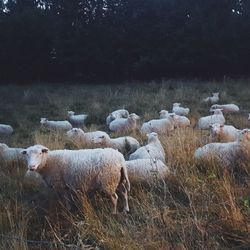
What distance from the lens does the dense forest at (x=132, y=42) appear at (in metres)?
25.7

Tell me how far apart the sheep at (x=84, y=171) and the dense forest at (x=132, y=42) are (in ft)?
67.5

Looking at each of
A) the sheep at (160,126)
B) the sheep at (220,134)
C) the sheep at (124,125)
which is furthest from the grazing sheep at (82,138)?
the sheep at (220,134)

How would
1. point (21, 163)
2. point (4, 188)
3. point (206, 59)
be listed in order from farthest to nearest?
point (206, 59) → point (21, 163) → point (4, 188)

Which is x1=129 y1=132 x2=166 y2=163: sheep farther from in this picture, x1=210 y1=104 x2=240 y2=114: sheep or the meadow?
x1=210 y1=104 x2=240 y2=114: sheep

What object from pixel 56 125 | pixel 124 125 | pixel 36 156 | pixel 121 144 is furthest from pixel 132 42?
pixel 36 156

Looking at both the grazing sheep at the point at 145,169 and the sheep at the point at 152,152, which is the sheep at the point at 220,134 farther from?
the grazing sheep at the point at 145,169

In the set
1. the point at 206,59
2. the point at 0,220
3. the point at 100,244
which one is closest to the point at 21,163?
the point at 0,220

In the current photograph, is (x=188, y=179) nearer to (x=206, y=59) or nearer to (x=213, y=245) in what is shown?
(x=213, y=245)

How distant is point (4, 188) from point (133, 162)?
6.22 ft

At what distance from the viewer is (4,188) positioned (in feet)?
21.0

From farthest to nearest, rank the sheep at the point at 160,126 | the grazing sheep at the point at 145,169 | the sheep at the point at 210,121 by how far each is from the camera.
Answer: the sheep at the point at 210,121, the sheep at the point at 160,126, the grazing sheep at the point at 145,169

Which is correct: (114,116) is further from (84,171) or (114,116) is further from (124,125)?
(84,171)

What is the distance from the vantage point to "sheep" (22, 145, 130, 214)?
5.61 meters

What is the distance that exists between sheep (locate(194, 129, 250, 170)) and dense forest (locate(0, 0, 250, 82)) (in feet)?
62.7
